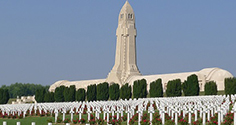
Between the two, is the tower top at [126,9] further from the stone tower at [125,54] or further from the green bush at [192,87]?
the green bush at [192,87]

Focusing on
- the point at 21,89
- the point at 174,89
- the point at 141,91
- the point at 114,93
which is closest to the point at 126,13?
the point at 114,93

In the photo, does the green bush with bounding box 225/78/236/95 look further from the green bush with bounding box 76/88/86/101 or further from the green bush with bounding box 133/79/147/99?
the green bush with bounding box 76/88/86/101

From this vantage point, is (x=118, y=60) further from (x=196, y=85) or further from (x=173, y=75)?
(x=196, y=85)

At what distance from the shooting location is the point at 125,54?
3772 inches

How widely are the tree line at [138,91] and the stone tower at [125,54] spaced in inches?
1136

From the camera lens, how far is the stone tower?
3765 inches

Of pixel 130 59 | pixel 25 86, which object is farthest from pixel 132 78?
pixel 25 86

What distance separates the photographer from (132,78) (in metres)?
93.6

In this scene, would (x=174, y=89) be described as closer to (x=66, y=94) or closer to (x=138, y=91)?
(x=138, y=91)

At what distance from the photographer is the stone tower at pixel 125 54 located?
95625 mm

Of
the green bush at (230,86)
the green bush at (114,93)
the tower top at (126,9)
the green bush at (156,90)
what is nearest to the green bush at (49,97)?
the green bush at (114,93)

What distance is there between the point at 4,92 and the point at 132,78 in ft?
107

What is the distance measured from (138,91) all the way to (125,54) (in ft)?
116

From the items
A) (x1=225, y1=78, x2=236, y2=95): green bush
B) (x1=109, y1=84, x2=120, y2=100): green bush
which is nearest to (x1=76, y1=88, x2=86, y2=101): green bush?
(x1=109, y1=84, x2=120, y2=100): green bush
